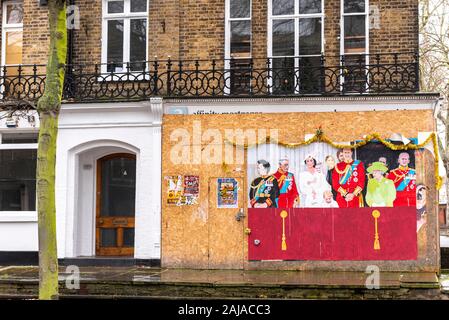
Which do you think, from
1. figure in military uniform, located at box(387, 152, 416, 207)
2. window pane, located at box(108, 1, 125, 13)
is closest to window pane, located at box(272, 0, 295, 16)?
window pane, located at box(108, 1, 125, 13)

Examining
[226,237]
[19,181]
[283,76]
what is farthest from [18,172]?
[283,76]

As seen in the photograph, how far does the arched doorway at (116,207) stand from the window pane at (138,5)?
12.0ft

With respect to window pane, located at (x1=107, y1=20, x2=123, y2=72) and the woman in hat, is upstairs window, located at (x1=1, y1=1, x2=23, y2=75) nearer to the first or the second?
window pane, located at (x1=107, y1=20, x2=123, y2=72)

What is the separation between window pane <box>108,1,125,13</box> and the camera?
16.6 meters

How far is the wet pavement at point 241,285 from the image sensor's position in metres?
12.2

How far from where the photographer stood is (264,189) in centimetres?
1511

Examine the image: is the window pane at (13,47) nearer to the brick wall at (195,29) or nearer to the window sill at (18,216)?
the brick wall at (195,29)

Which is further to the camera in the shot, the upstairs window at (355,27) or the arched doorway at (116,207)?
the arched doorway at (116,207)

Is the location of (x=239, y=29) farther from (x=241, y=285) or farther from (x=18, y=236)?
(x=18, y=236)

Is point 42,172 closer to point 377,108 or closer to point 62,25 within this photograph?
point 62,25

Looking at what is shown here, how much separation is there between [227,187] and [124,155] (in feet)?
10.1

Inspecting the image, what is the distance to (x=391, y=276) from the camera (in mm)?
13680

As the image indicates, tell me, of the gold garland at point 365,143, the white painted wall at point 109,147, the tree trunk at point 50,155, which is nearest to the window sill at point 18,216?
the white painted wall at point 109,147

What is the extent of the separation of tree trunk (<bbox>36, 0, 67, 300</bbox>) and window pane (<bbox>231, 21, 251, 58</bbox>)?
255 inches
